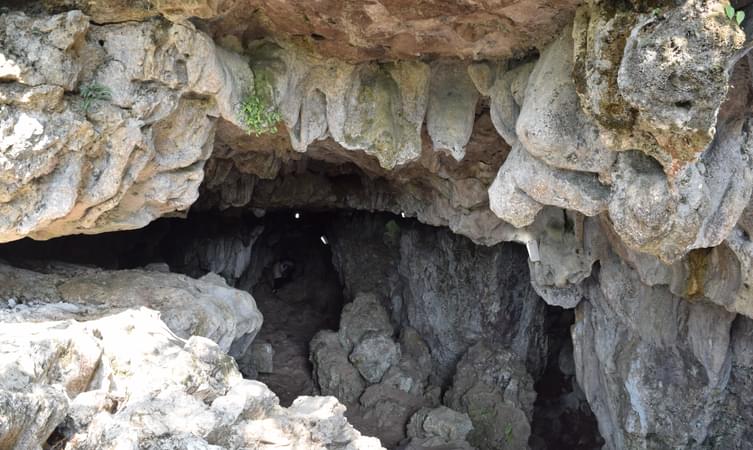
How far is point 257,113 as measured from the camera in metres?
5.60

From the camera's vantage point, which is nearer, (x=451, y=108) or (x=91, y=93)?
(x=91, y=93)

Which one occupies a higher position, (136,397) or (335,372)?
(136,397)

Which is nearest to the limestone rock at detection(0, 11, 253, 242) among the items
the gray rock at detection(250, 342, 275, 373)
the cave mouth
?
the cave mouth

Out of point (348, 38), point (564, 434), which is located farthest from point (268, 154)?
point (564, 434)

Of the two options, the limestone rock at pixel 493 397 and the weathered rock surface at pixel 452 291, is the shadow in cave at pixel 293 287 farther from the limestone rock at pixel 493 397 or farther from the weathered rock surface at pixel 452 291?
the limestone rock at pixel 493 397

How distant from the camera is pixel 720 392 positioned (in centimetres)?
671

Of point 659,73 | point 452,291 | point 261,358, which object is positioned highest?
point 659,73

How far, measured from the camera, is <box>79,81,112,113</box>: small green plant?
4.58 m

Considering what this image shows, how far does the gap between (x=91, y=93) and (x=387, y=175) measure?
4.80 m

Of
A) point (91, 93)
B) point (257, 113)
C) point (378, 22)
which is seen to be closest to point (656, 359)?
point (378, 22)

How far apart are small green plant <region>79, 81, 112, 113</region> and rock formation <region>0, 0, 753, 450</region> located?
0.16ft

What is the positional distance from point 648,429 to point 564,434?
9.35 feet

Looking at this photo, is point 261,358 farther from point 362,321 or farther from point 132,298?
point 132,298

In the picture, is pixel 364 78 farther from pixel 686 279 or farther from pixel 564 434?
pixel 564 434
